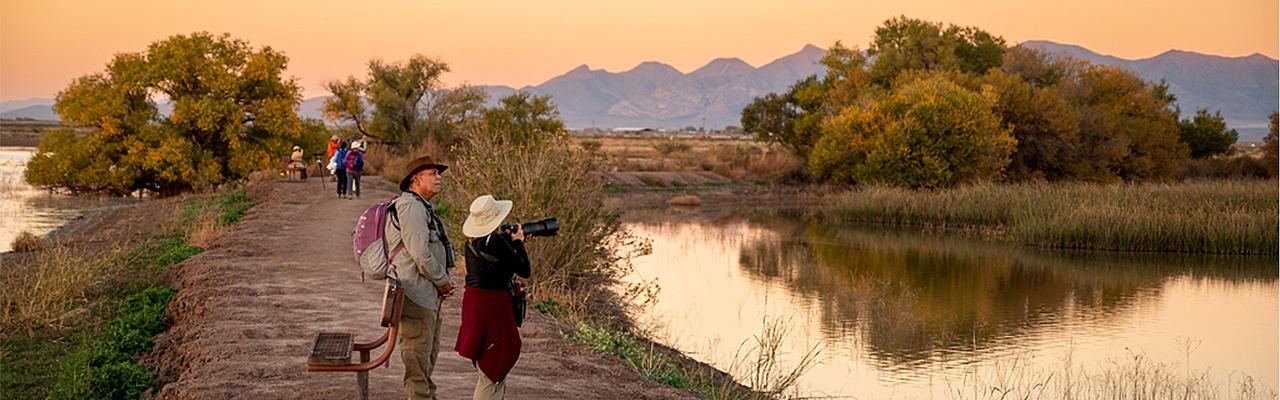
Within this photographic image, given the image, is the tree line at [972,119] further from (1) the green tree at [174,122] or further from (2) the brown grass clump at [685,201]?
(1) the green tree at [174,122]

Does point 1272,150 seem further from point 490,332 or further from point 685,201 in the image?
point 490,332

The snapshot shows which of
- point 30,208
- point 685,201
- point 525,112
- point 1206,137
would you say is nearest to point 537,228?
point 30,208

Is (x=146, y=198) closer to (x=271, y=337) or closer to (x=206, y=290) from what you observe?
(x=206, y=290)

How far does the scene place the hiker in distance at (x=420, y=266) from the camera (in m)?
7.16

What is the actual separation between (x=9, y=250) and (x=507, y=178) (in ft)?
39.4

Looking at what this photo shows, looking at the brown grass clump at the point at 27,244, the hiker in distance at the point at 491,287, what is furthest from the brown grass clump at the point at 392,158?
the hiker in distance at the point at 491,287

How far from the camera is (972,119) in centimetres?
4553

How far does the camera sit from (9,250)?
23.2m

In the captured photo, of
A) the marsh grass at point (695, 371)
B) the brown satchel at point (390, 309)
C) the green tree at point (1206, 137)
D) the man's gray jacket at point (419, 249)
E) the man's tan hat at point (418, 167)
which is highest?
the green tree at point (1206, 137)

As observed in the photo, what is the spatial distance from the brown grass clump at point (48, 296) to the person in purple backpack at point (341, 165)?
34.6ft

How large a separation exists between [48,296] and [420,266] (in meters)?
7.83

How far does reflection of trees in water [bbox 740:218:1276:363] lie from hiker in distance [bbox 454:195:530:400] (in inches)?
355

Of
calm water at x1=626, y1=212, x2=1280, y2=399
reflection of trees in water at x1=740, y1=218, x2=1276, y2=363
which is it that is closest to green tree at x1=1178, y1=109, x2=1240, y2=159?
reflection of trees in water at x1=740, y1=218, x2=1276, y2=363

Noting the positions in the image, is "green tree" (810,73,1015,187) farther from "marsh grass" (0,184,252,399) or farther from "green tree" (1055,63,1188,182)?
"marsh grass" (0,184,252,399)
